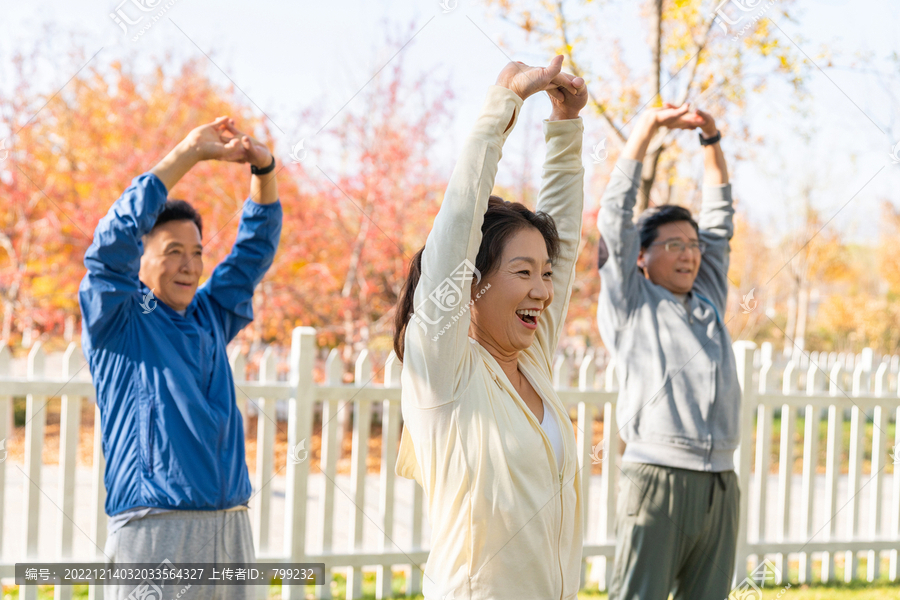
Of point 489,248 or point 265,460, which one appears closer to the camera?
point 489,248

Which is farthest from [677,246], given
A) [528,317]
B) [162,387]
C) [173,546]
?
[173,546]

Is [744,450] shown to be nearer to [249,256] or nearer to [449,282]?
[249,256]

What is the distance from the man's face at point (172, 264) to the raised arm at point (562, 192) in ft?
4.11

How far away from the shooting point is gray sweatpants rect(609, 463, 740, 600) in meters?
2.68

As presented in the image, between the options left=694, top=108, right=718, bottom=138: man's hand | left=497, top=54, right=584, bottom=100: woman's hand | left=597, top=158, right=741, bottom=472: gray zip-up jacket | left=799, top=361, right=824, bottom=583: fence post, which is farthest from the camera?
left=799, top=361, right=824, bottom=583: fence post

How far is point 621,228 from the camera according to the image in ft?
9.25

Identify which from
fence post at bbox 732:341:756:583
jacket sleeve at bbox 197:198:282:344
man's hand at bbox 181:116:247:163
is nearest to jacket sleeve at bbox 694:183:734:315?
fence post at bbox 732:341:756:583

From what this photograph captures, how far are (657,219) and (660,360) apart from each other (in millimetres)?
643

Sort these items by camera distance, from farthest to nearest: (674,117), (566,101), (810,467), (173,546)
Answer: (810,467)
(674,117)
(173,546)
(566,101)

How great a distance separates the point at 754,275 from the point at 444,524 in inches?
682

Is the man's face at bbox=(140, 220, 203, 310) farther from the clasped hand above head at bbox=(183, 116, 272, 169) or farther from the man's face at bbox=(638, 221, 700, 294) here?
the man's face at bbox=(638, 221, 700, 294)

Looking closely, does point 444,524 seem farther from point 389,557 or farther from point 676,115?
point 389,557

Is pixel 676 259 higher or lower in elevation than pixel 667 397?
higher

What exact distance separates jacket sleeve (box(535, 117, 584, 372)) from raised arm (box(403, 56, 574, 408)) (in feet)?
1.67
